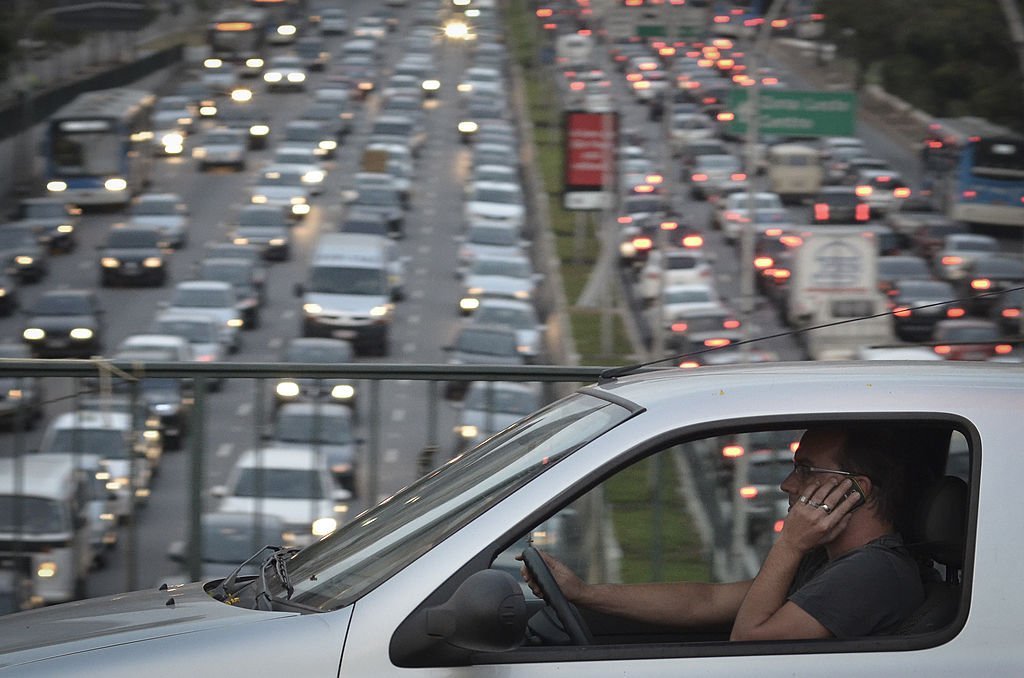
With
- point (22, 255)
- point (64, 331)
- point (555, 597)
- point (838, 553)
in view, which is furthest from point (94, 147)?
point (838, 553)

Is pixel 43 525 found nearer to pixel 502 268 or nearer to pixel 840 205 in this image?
pixel 502 268

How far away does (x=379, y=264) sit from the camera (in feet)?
128

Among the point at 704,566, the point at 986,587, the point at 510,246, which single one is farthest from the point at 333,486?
the point at 510,246

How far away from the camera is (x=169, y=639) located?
11.2 ft

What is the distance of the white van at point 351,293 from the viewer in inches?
1448

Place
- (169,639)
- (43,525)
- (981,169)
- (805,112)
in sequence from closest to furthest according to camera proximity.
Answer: (169,639)
(43,525)
(805,112)
(981,169)

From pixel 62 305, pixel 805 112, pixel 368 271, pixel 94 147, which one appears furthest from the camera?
pixel 94 147

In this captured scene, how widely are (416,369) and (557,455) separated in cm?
278

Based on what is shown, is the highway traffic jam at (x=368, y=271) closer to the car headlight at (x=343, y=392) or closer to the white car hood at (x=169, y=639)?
the car headlight at (x=343, y=392)

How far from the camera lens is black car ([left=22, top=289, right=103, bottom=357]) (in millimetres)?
35688

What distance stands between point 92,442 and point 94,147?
158 ft

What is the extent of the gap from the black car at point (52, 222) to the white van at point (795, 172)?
84.4 feet

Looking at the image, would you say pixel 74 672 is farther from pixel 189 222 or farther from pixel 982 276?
pixel 189 222

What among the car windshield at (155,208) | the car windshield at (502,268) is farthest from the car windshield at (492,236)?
the car windshield at (155,208)
